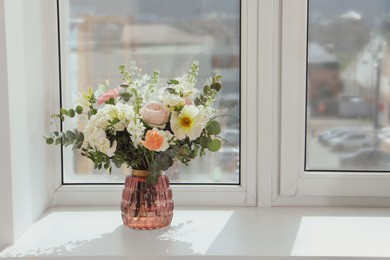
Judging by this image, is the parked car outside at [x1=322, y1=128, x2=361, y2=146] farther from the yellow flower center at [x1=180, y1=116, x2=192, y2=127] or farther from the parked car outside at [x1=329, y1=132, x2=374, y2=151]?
the yellow flower center at [x1=180, y1=116, x2=192, y2=127]

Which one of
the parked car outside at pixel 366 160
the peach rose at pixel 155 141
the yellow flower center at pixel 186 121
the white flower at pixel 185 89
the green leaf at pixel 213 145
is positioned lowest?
the parked car outside at pixel 366 160

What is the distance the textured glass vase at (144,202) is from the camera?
1.66 m

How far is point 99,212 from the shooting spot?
6.25 ft

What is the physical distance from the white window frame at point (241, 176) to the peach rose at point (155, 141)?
432 millimetres

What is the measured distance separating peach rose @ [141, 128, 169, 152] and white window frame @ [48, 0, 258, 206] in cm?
43

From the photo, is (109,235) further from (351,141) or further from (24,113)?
(351,141)

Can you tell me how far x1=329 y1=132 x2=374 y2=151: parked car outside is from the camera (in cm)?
194

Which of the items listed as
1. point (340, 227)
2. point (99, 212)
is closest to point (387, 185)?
point (340, 227)

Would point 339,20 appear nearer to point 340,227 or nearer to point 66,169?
point 340,227

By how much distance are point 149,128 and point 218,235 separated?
375 mm

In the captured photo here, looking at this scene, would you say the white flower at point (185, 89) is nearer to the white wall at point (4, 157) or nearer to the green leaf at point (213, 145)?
the green leaf at point (213, 145)

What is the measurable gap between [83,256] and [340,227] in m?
0.78

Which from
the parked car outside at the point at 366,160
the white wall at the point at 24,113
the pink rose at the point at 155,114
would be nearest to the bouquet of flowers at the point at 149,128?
the pink rose at the point at 155,114

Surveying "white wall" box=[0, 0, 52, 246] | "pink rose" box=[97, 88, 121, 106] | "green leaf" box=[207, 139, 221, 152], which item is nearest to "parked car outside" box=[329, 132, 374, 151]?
"green leaf" box=[207, 139, 221, 152]
